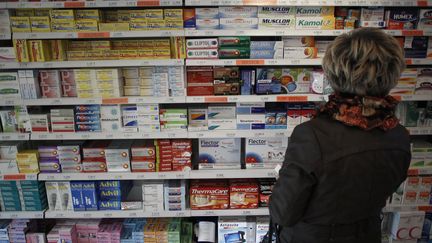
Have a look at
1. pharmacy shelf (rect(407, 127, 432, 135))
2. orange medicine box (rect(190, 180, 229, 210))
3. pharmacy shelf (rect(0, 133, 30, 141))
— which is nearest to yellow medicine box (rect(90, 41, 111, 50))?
pharmacy shelf (rect(0, 133, 30, 141))

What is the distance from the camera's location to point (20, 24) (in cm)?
288

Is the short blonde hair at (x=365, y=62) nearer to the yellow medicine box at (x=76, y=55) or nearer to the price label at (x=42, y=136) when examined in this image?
the yellow medicine box at (x=76, y=55)

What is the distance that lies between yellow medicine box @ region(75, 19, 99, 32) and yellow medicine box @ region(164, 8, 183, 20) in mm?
592

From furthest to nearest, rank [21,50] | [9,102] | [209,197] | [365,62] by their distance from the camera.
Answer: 1. [209,197]
2. [9,102]
3. [21,50]
4. [365,62]

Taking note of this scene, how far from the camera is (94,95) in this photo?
3.00 m

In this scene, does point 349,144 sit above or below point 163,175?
above

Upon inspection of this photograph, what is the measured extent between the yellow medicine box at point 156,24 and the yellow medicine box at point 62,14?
638 mm

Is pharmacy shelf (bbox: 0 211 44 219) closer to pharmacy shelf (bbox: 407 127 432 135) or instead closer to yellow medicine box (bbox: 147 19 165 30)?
yellow medicine box (bbox: 147 19 165 30)

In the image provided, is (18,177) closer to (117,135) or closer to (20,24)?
(117,135)

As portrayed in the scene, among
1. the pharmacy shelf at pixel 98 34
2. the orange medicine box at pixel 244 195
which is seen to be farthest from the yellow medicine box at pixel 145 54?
the orange medicine box at pixel 244 195

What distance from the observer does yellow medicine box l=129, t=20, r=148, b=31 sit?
2865mm

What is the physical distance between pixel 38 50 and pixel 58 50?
156 millimetres

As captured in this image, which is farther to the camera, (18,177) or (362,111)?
(18,177)

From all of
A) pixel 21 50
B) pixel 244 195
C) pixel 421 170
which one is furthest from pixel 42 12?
pixel 421 170
